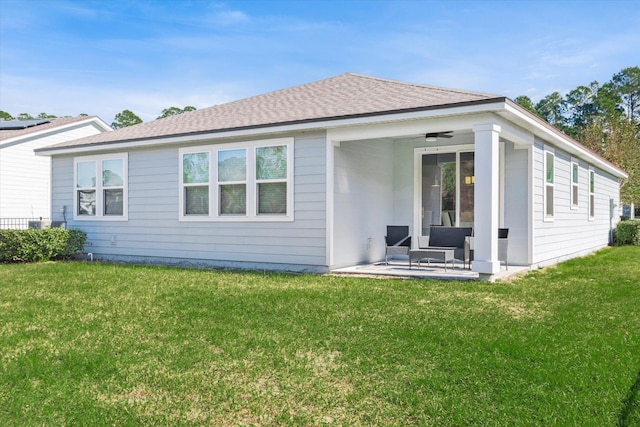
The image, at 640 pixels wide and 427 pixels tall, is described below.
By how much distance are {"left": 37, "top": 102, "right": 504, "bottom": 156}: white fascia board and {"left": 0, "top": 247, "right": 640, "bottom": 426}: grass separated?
2.70 m

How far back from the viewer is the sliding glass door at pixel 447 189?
37.0 feet

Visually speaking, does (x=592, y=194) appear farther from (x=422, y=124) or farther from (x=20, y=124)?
(x=20, y=124)

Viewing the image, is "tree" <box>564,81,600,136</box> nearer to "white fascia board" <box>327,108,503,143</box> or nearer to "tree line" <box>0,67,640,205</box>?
"tree line" <box>0,67,640,205</box>

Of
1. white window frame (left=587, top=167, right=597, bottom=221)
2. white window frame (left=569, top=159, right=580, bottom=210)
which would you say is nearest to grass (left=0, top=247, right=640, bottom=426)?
white window frame (left=569, top=159, right=580, bottom=210)

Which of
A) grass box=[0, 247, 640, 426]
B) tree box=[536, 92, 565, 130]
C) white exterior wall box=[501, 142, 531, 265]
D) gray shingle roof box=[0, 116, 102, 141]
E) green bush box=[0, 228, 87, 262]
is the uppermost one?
tree box=[536, 92, 565, 130]

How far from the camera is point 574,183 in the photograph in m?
13.7

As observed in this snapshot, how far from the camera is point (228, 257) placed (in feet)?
36.1

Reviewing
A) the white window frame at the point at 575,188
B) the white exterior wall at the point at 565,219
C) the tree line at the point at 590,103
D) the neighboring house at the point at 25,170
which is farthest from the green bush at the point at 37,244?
the tree line at the point at 590,103

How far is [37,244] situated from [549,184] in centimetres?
1145

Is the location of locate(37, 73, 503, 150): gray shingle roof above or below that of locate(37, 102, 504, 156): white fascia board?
above

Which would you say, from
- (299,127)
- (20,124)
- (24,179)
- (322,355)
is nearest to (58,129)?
(20,124)

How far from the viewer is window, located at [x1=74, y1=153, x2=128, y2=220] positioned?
494 inches

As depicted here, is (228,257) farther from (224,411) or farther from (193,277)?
(224,411)

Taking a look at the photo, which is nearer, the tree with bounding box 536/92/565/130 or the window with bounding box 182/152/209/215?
the window with bounding box 182/152/209/215
